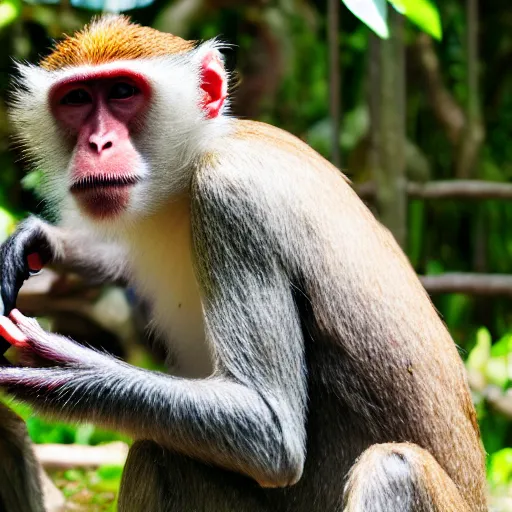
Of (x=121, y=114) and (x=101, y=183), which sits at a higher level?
(x=121, y=114)

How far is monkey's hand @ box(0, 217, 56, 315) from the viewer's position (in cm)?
503

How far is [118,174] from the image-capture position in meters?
4.52

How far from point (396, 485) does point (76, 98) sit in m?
2.47

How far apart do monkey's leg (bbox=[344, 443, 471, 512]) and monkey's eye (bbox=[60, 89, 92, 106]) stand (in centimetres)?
222

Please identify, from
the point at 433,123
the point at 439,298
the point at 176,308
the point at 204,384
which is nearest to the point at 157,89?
the point at 176,308

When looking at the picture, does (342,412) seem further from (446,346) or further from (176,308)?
(176,308)

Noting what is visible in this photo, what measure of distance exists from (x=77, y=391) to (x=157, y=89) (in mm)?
1585

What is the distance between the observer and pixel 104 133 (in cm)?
457

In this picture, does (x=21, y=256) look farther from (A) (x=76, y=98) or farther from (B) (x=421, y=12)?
(B) (x=421, y=12)

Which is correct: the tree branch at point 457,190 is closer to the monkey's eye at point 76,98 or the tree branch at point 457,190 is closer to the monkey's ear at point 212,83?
the monkey's ear at point 212,83

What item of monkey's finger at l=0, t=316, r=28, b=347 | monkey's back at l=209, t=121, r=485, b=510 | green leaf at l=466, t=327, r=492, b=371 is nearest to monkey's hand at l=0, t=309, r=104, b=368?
monkey's finger at l=0, t=316, r=28, b=347

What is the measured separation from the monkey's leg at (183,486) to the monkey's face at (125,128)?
1160 millimetres

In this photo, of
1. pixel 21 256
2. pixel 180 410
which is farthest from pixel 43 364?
pixel 21 256

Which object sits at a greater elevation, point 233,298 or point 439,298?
point 233,298
